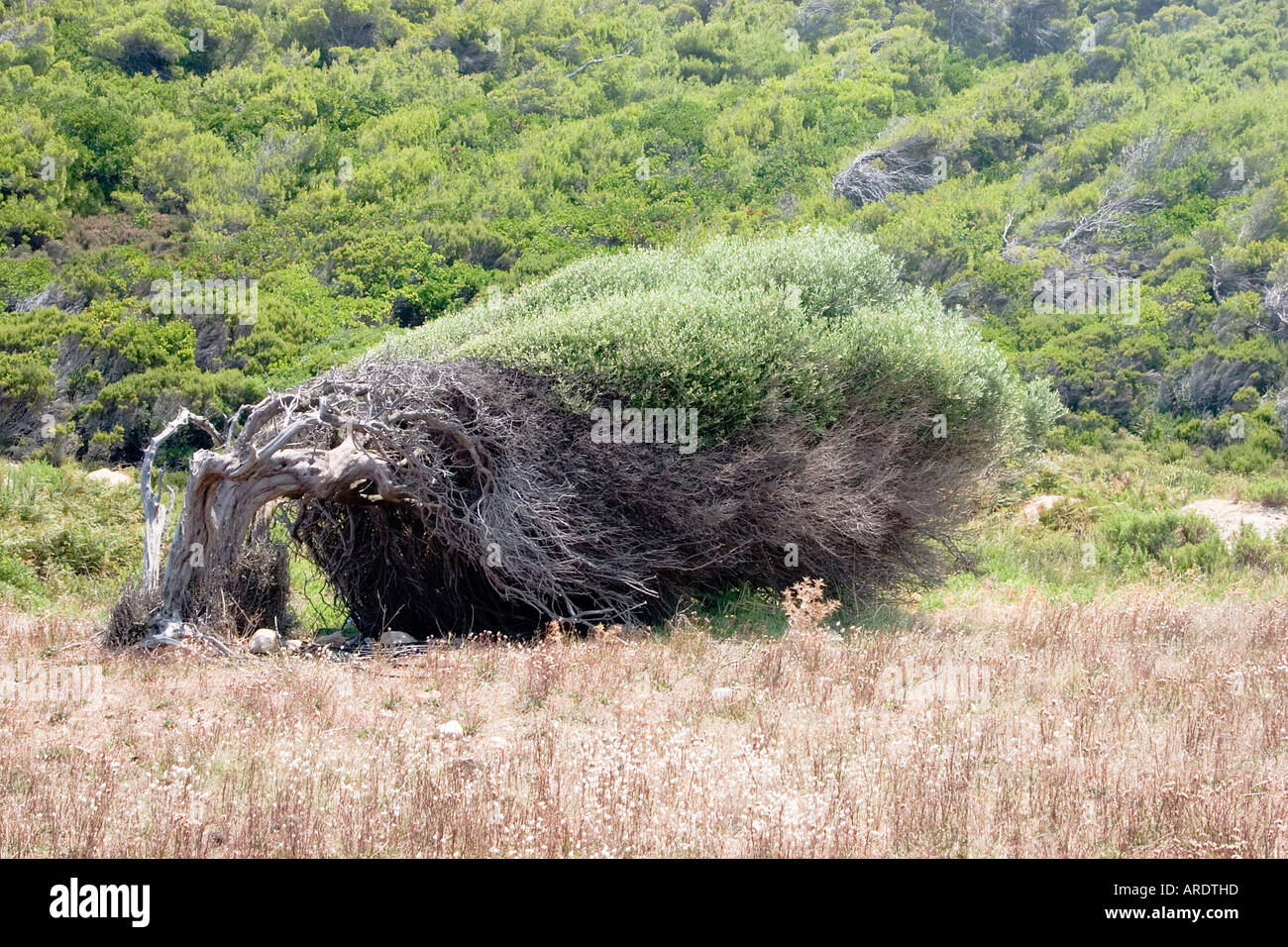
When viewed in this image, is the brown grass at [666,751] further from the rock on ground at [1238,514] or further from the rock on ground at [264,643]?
the rock on ground at [1238,514]

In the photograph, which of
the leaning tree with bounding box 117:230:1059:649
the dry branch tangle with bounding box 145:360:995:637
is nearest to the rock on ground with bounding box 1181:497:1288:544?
the leaning tree with bounding box 117:230:1059:649

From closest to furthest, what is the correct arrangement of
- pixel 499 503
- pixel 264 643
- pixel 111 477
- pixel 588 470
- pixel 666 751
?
pixel 666 751
pixel 264 643
pixel 499 503
pixel 588 470
pixel 111 477

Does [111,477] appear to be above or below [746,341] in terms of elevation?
below

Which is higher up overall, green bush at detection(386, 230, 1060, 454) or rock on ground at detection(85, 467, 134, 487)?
green bush at detection(386, 230, 1060, 454)

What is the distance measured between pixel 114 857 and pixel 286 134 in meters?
37.2

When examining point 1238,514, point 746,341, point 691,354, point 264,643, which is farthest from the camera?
point 1238,514

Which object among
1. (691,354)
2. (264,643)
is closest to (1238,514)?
(691,354)

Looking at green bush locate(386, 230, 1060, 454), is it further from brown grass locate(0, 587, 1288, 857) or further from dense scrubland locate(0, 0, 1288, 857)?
brown grass locate(0, 587, 1288, 857)

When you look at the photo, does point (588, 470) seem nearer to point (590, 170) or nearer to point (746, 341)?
point (746, 341)

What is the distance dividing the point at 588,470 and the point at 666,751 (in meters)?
4.55

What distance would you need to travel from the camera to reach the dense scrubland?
5664 mm

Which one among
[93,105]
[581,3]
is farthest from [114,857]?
[581,3]

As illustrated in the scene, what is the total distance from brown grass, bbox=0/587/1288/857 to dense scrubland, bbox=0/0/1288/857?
39 millimetres

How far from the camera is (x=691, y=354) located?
10.8 meters
